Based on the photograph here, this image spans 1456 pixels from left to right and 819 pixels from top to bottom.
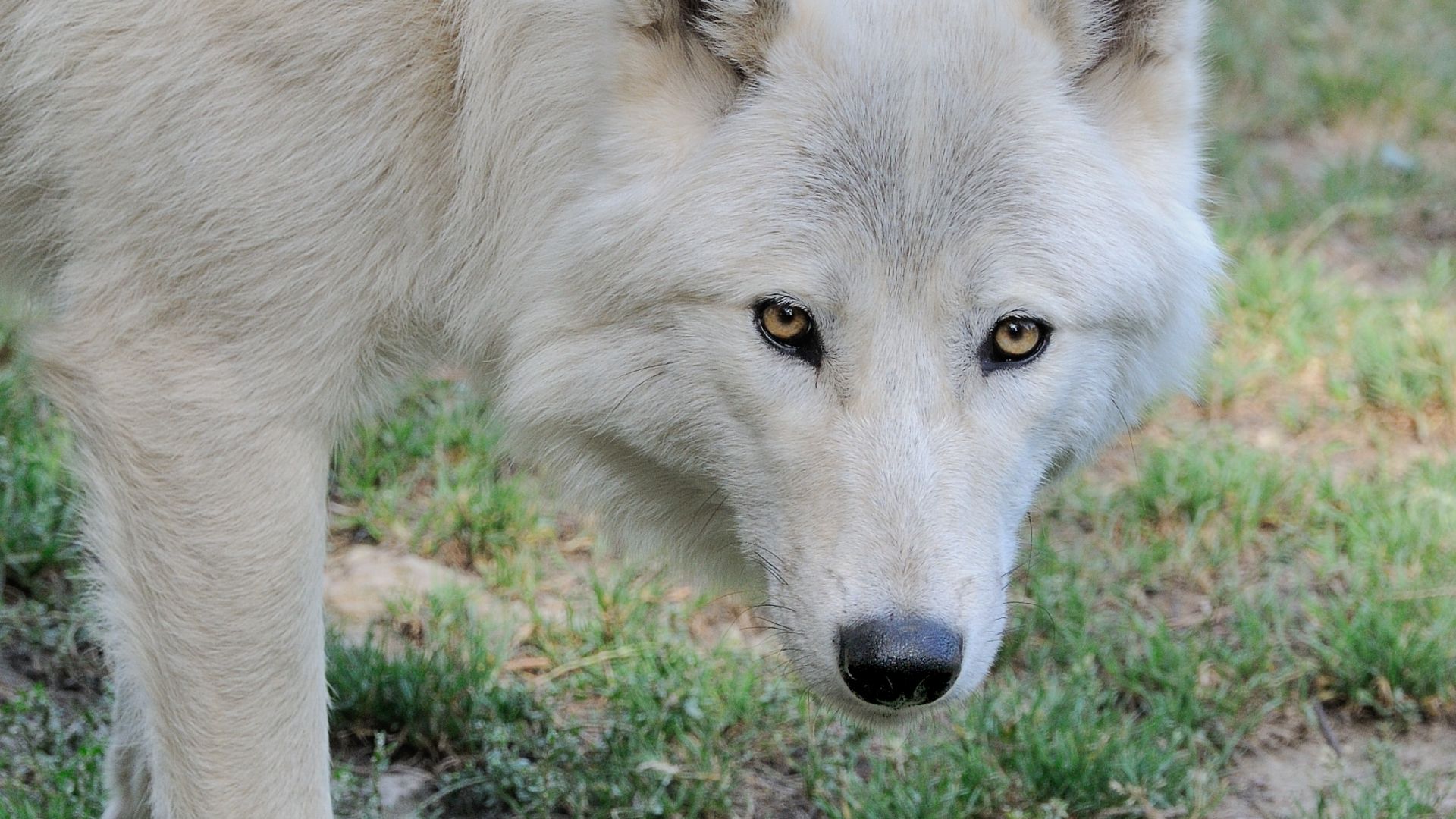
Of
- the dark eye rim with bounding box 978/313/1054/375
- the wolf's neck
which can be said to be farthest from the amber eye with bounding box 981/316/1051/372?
the wolf's neck

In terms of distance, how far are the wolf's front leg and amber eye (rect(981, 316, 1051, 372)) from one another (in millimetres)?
1323

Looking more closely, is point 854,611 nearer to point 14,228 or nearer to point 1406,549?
point 14,228

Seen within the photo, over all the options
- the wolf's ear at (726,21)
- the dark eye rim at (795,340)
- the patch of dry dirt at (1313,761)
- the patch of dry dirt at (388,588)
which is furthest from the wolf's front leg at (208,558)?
the patch of dry dirt at (1313,761)

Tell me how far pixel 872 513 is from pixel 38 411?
3244 millimetres

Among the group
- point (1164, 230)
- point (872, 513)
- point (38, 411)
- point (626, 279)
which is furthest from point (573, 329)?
point (38, 411)

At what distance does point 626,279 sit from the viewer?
2859 millimetres

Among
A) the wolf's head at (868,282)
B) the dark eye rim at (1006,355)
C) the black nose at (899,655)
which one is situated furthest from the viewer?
the dark eye rim at (1006,355)

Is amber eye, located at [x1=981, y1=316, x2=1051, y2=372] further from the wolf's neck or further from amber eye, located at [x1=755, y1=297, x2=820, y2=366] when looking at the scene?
the wolf's neck

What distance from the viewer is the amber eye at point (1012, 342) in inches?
109

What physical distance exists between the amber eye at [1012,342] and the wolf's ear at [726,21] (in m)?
0.68

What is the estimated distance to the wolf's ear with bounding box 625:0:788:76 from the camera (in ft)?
9.01

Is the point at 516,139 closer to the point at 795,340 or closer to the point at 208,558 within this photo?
the point at 795,340

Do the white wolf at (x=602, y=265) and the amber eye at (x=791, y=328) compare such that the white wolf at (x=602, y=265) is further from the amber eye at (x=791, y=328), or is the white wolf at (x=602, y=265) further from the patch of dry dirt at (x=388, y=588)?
the patch of dry dirt at (x=388, y=588)

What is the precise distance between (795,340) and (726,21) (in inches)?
24.2
